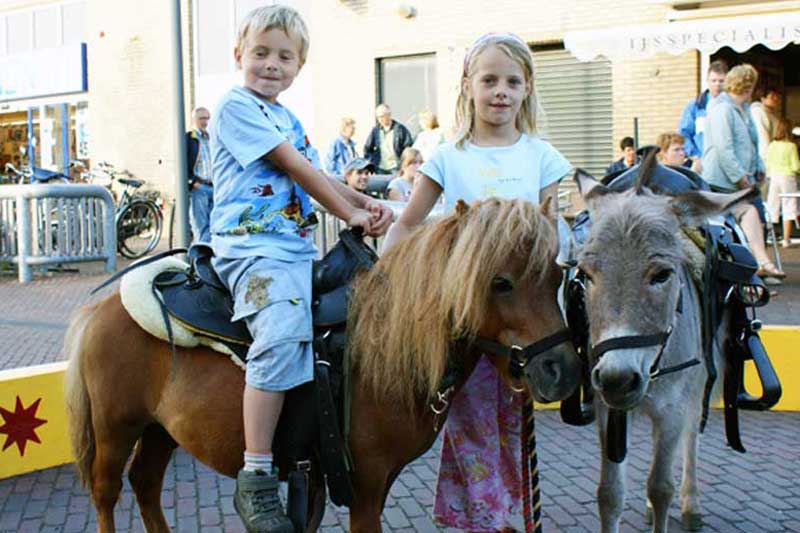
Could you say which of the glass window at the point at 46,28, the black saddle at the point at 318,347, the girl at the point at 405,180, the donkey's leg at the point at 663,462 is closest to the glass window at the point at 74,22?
the glass window at the point at 46,28

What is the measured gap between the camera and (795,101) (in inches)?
607

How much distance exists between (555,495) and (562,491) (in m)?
0.08

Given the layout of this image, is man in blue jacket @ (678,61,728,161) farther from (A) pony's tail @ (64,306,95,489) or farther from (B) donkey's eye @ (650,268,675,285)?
(A) pony's tail @ (64,306,95,489)

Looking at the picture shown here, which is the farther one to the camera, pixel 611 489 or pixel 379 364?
pixel 611 489

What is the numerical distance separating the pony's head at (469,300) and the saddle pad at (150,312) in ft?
2.00

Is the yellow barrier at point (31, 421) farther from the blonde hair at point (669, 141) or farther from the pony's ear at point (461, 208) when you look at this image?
the blonde hair at point (669, 141)

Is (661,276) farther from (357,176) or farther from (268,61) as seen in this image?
(357,176)

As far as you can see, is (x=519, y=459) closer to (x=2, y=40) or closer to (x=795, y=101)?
(x=795, y=101)

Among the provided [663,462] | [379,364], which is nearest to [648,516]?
[663,462]

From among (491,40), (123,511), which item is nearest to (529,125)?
(491,40)

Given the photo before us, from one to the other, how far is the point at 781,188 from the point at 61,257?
1065 centimetres

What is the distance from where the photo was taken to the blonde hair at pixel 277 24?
3.09 m

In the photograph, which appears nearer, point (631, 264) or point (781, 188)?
point (631, 264)

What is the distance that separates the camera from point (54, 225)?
1215cm
